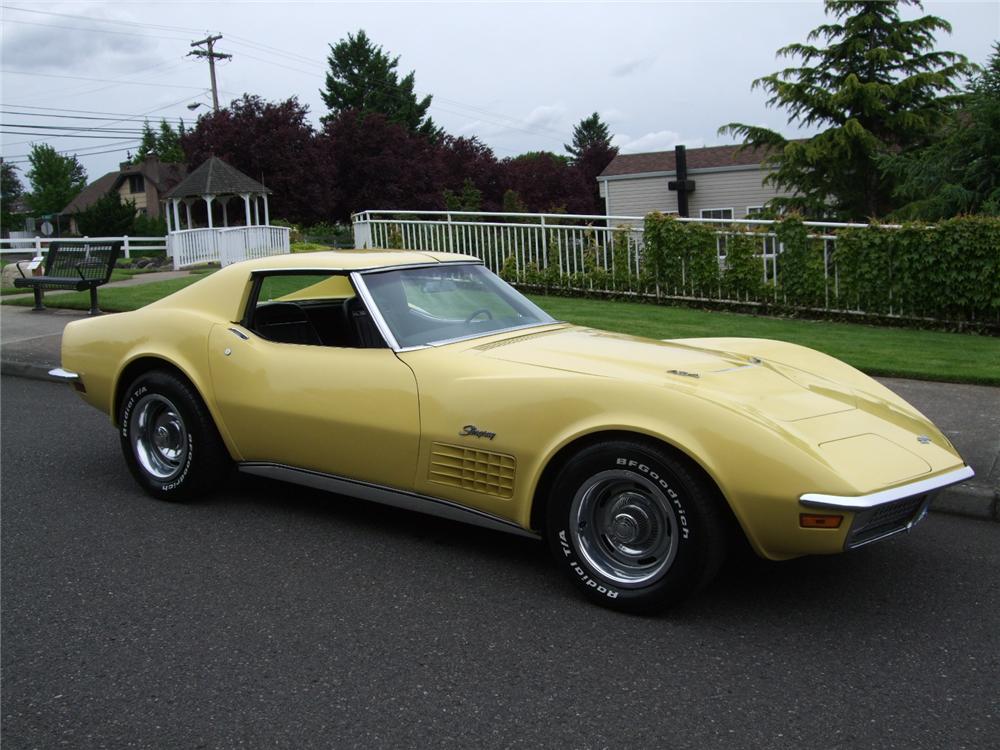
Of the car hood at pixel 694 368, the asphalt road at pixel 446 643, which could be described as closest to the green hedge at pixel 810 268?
the asphalt road at pixel 446 643

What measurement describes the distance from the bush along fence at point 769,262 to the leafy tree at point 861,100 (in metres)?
10.2

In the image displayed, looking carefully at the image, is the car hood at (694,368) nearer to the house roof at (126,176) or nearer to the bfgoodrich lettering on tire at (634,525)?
the bfgoodrich lettering on tire at (634,525)

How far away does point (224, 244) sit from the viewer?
924 inches

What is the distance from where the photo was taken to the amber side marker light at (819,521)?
3328 millimetres

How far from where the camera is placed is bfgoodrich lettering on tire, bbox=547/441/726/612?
3.50m

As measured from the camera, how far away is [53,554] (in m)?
4.47

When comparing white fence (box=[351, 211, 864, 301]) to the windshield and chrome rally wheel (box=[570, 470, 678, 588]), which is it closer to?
the windshield

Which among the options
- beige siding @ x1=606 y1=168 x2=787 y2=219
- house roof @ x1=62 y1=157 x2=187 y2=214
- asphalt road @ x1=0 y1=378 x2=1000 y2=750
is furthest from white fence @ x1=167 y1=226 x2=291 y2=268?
house roof @ x1=62 y1=157 x2=187 y2=214

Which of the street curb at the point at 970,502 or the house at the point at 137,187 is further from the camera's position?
the house at the point at 137,187

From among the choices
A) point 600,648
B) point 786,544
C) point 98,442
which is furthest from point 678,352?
A: point 98,442

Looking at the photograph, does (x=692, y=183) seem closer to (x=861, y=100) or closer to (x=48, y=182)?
(x=861, y=100)

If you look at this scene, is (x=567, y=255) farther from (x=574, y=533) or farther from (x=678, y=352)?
(x=574, y=533)

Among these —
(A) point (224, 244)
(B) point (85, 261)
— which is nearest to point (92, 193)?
(A) point (224, 244)

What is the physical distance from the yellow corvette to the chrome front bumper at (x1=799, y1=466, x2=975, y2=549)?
1 centimetres
